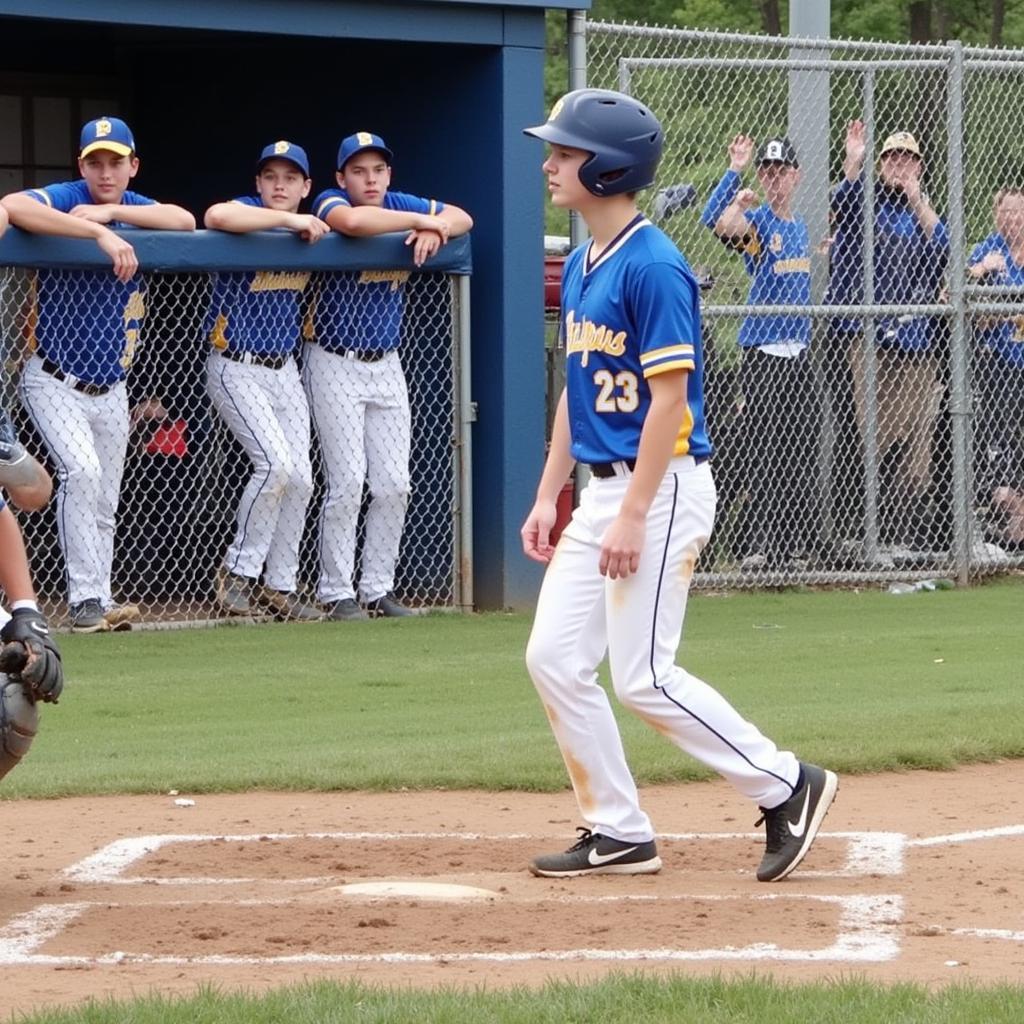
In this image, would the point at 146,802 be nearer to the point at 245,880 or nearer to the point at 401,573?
the point at 245,880

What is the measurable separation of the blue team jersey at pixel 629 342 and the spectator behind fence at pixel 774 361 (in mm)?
5872

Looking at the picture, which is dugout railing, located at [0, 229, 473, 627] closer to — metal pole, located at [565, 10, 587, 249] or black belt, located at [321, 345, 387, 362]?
black belt, located at [321, 345, 387, 362]

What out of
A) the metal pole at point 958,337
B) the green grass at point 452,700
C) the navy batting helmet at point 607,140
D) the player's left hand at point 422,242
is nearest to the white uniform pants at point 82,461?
the green grass at point 452,700

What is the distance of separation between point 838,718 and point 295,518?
3.54 m

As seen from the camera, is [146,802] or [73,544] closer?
[146,802]

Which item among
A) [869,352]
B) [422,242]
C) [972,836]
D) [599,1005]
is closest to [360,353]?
[422,242]

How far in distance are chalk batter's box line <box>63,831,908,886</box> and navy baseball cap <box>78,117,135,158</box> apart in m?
4.47

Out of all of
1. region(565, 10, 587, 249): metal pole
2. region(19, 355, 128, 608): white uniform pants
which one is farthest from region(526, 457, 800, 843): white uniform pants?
region(565, 10, 587, 249): metal pole

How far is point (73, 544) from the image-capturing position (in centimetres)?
980

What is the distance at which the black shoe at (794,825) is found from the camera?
17.4ft

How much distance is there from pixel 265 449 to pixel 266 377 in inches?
14.6

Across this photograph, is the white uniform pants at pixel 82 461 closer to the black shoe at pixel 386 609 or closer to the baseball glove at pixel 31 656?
the black shoe at pixel 386 609

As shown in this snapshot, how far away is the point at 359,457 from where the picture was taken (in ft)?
34.9

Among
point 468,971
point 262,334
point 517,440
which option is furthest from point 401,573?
point 468,971
